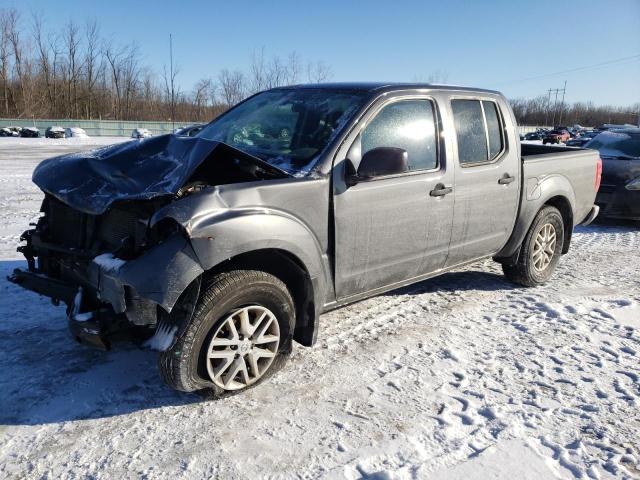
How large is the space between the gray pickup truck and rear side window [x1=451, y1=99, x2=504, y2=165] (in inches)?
0.6

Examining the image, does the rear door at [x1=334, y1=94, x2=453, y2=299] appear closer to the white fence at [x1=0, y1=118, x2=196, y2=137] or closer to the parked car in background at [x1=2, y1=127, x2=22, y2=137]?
the parked car in background at [x1=2, y1=127, x2=22, y2=137]

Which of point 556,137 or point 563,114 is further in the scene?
point 563,114

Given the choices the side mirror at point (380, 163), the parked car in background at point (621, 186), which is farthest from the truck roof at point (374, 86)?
the parked car in background at point (621, 186)

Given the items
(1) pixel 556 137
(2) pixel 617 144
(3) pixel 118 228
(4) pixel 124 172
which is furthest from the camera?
(1) pixel 556 137

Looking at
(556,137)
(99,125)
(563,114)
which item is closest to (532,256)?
(556,137)

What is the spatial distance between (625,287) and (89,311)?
5163 millimetres

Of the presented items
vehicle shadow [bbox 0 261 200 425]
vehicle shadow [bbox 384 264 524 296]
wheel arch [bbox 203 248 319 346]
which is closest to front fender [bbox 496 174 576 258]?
vehicle shadow [bbox 384 264 524 296]

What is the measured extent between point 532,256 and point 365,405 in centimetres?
299

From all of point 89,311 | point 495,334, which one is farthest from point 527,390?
point 89,311

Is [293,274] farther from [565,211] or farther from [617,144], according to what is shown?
[617,144]

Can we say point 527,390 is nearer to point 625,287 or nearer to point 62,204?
point 625,287

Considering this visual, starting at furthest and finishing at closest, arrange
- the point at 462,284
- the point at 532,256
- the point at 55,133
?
1. the point at 55,133
2. the point at 462,284
3. the point at 532,256

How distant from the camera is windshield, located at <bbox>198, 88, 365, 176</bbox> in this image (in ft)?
11.5

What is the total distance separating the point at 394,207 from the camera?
3.62 metres
